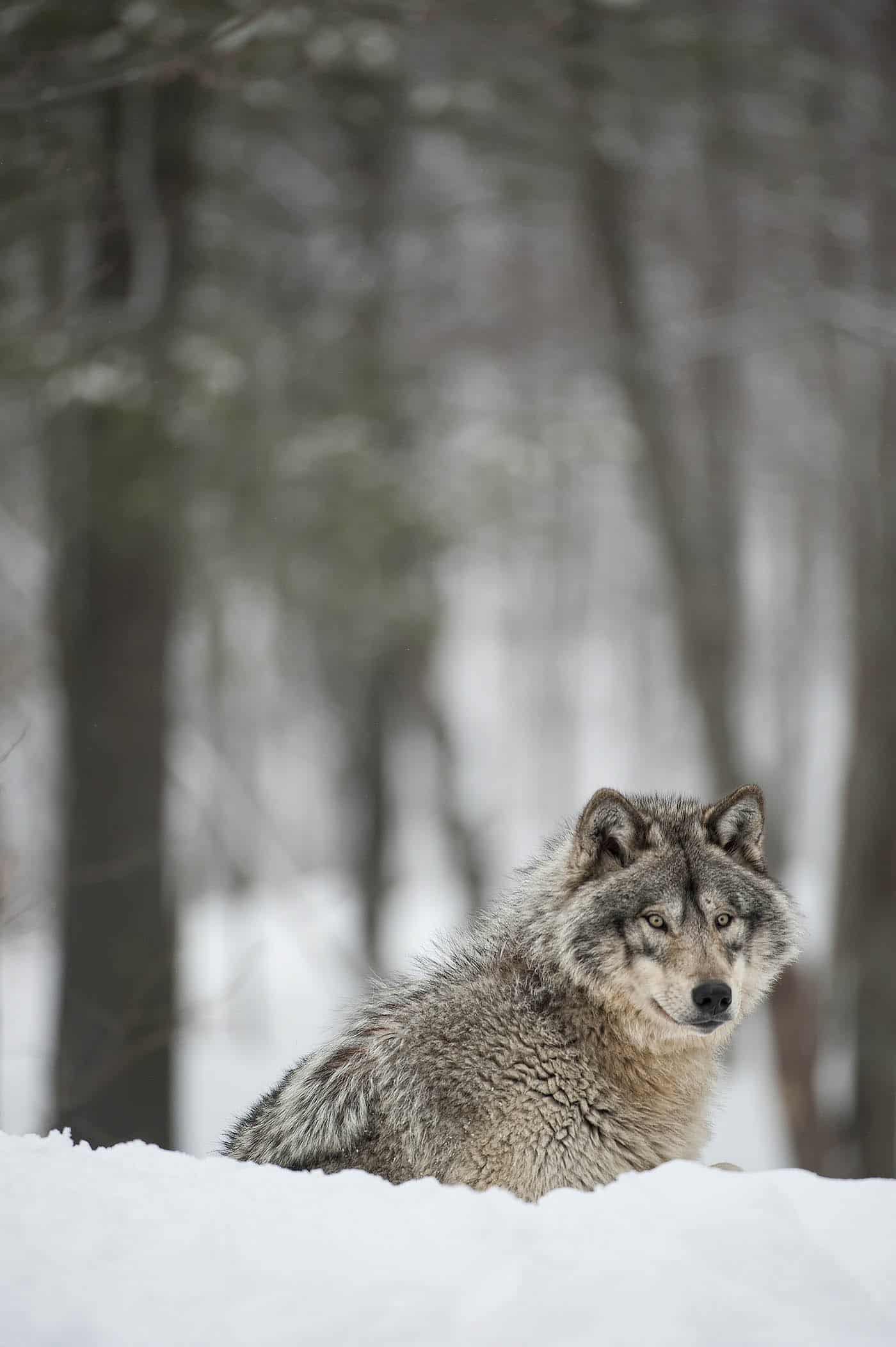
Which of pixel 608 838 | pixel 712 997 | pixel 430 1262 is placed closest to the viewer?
pixel 430 1262

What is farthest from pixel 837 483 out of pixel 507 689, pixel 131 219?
pixel 507 689

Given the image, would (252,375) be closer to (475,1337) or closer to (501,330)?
(501,330)

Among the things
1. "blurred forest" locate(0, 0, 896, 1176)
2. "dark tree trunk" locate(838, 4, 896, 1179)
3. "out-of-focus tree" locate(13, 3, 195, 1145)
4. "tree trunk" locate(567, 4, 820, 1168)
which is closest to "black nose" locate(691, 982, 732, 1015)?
"blurred forest" locate(0, 0, 896, 1176)

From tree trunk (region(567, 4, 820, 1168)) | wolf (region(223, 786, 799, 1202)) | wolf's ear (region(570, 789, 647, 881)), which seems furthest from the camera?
tree trunk (region(567, 4, 820, 1168))

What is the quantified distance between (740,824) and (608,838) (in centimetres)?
51

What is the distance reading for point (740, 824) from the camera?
4539 mm

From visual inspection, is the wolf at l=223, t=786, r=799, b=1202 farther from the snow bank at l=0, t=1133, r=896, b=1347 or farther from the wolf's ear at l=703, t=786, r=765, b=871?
the snow bank at l=0, t=1133, r=896, b=1347

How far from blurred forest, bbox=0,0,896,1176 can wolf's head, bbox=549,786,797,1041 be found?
484mm

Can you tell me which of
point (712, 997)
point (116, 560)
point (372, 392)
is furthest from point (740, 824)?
point (372, 392)

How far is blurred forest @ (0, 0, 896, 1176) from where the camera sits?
8.55m

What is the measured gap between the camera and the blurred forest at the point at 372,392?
855 centimetres

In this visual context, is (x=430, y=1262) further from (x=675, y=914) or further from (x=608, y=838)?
(x=608, y=838)

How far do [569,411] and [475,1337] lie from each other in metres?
11.2

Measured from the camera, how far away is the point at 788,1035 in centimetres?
1113
